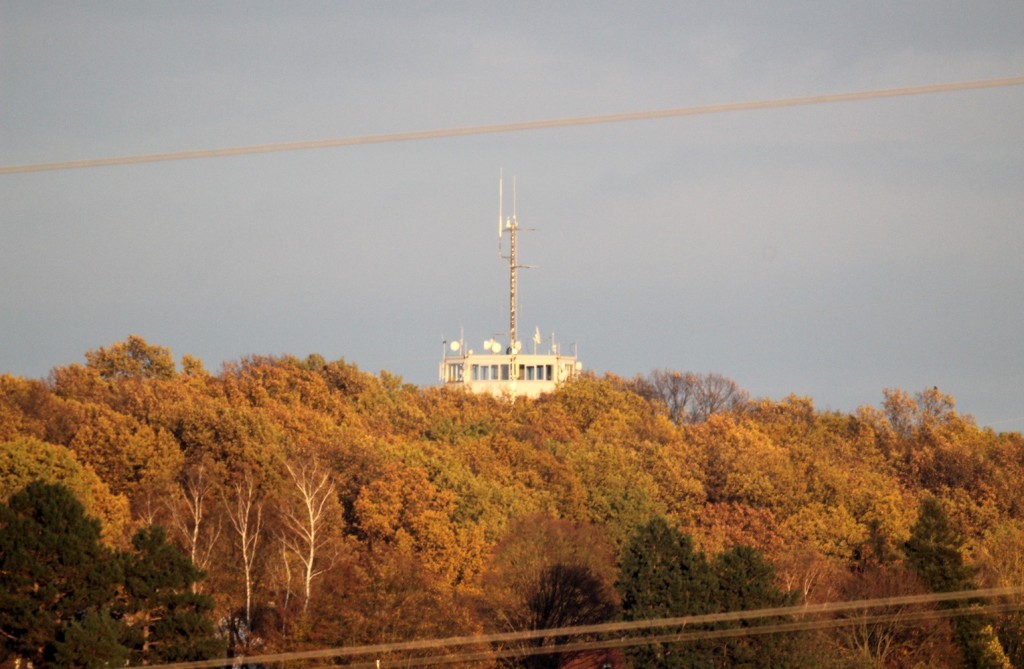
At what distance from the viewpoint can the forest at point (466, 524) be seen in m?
48.4

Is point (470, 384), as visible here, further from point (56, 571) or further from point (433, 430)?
point (56, 571)

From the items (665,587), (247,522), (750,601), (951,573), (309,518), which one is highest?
(309,518)

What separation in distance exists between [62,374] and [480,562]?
135 feet

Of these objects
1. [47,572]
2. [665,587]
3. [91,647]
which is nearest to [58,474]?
[47,572]

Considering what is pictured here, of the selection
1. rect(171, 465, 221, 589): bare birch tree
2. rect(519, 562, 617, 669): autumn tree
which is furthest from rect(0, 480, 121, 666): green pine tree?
rect(519, 562, 617, 669): autumn tree

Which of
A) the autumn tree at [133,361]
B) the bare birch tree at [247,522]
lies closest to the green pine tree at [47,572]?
the bare birch tree at [247,522]

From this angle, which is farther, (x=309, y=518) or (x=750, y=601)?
(x=309, y=518)

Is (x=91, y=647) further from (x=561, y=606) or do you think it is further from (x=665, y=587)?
(x=561, y=606)

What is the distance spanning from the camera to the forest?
159 feet

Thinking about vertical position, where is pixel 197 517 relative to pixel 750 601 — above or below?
above

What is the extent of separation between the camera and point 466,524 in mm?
71500

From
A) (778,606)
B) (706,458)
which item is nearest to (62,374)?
(706,458)

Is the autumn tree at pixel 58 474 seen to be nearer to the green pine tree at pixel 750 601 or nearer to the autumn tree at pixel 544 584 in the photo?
the autumn tree at pixel 544 584

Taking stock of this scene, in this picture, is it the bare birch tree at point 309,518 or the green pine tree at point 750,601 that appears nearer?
the green pine tree at point 750,601
